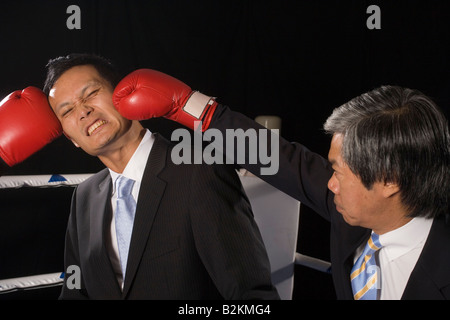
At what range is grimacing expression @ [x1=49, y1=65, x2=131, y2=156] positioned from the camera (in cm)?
120

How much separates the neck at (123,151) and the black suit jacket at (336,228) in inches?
9.4

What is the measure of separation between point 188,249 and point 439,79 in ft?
6.34

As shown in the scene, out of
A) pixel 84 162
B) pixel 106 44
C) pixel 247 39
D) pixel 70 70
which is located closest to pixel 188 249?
pixel 70 70

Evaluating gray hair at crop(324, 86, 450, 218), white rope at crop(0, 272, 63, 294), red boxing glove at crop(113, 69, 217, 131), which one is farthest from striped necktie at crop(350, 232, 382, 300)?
white rope at crop(0, 272, 63, 294)

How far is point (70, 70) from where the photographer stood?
1.22 meters

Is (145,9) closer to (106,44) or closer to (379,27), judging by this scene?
(106,44)

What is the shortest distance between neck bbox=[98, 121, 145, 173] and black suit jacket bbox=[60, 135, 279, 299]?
9 cm

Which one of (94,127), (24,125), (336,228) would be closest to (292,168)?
(336,228)

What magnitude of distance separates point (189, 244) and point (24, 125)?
1.89ft

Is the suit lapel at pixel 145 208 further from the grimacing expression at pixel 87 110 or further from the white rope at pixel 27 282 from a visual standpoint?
the white rope at pixel 27 282

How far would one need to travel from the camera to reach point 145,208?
1148 mm

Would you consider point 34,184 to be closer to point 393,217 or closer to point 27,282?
point 27,282

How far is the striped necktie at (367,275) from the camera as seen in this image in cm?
104

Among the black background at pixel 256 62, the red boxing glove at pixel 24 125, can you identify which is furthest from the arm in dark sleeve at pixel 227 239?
the black background at pixel 256 62
